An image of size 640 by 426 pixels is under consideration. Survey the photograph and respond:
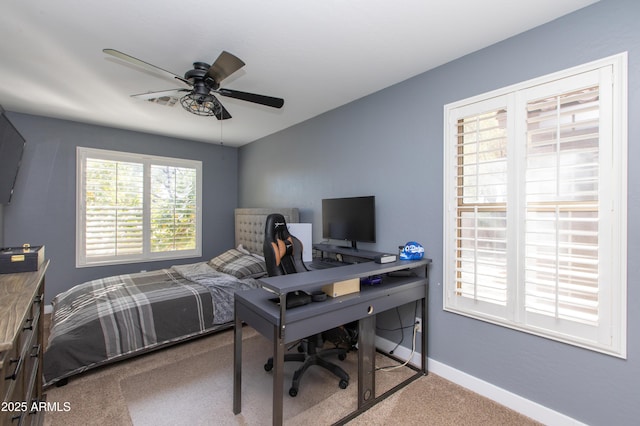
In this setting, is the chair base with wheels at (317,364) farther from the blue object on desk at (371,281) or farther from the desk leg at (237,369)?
the blue object on desk at (371,281)

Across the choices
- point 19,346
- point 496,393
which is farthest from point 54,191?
point 496,393

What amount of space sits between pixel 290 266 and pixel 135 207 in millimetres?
3106

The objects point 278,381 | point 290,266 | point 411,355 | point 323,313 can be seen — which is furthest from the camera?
point 411,355

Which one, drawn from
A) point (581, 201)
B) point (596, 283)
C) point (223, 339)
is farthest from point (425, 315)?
point (223, 339)

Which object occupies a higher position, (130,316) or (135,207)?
(135,207)

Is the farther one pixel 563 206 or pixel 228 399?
pixel 228 399

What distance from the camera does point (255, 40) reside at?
198 cm

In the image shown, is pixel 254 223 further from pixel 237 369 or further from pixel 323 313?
pixel 323 313

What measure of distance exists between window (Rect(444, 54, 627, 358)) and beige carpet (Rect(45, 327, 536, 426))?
2.06 ft

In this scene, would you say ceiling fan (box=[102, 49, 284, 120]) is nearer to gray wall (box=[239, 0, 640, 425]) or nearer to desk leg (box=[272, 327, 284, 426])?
gray wall (box=[239, 0, 640, 425])

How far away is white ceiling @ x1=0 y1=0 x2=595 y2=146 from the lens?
5.45ft

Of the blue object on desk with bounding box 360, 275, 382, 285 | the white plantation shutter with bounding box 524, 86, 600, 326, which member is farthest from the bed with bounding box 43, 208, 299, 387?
the white plantation shutter with bounding box 524, 86, 600, 326

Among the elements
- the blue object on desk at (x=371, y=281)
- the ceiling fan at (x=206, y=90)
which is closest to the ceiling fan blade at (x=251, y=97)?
the ceiling fan at (x=206, y=90)

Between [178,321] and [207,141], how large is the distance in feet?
10.1
